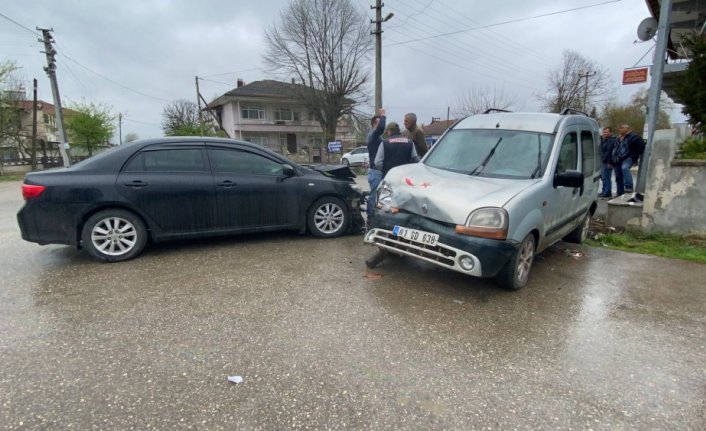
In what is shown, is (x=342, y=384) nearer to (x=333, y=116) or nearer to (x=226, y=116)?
(x=333, y=116)

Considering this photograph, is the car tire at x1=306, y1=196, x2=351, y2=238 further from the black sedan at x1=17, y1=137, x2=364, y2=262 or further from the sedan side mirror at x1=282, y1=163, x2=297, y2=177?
the sedan side mirror at x1=282, y1=163, x2=297, y2=177

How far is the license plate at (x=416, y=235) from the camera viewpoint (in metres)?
3.63

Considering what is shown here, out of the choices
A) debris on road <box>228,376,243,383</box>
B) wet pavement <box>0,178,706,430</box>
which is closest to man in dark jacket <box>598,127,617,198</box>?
wet pavement <box>0,178,706,430</box>

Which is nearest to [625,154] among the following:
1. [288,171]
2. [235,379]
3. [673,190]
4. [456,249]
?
[673,190]

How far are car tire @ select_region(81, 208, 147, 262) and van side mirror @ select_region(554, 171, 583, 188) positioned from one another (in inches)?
194

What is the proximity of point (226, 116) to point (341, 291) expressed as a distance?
1708 inches

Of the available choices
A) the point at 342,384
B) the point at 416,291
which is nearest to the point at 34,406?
the point at 342,384

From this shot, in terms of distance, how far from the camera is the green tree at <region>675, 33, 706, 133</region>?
22.6ft

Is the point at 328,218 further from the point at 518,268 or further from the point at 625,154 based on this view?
the point at 625,154

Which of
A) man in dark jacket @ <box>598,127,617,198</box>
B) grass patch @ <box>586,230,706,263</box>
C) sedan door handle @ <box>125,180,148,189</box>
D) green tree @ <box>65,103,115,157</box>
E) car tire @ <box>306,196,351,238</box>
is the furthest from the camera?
green tree @ <box>65,103,115,157</box>

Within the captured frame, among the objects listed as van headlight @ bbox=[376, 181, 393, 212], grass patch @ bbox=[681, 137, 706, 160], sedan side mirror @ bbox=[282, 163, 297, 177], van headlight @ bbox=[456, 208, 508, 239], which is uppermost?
grass patch @ bbox=[681, 137, 706, 160]

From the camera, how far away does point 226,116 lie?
141 feet

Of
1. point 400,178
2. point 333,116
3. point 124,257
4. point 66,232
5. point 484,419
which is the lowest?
point 484,419

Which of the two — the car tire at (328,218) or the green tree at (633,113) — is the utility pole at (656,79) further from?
the green tree at (633,113)
